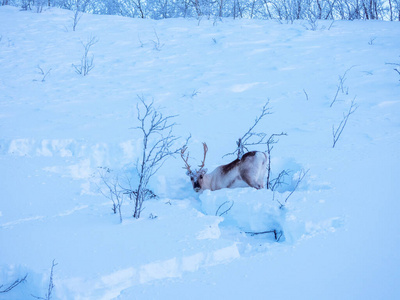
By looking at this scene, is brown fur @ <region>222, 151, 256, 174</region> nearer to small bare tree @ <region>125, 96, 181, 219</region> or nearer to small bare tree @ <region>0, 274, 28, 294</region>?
small bare tree @ <region>125, 96, 181, 219</region>

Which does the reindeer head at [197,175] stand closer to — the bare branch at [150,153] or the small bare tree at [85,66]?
the bare branch at [150,153]

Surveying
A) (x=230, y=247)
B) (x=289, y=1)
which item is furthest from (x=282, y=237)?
(x=289, y=1)

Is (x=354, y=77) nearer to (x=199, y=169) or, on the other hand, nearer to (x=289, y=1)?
(x=199, y=169)

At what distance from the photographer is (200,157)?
6121 millimetres

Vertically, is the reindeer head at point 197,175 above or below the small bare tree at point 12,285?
below

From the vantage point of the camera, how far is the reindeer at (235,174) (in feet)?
17.0

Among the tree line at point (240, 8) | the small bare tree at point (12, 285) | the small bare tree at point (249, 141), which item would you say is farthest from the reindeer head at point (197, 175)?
the tree line at point (240, 8)

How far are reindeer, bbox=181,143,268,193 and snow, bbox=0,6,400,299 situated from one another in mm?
296

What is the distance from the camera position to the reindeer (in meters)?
5.18

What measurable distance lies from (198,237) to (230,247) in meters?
0.31

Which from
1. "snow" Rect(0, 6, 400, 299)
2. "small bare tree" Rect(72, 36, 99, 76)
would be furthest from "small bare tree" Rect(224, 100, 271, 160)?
"small bare tree" Rect(72, 36, 99, 76)

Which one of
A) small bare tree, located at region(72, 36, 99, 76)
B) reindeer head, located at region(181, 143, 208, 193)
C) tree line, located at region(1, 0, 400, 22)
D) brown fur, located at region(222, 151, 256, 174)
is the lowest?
reindeer head, located at region(181, 143, 208, 193)

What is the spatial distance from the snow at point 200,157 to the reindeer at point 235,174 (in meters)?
0.30

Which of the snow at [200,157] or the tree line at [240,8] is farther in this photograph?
the tree line at [240,8]
